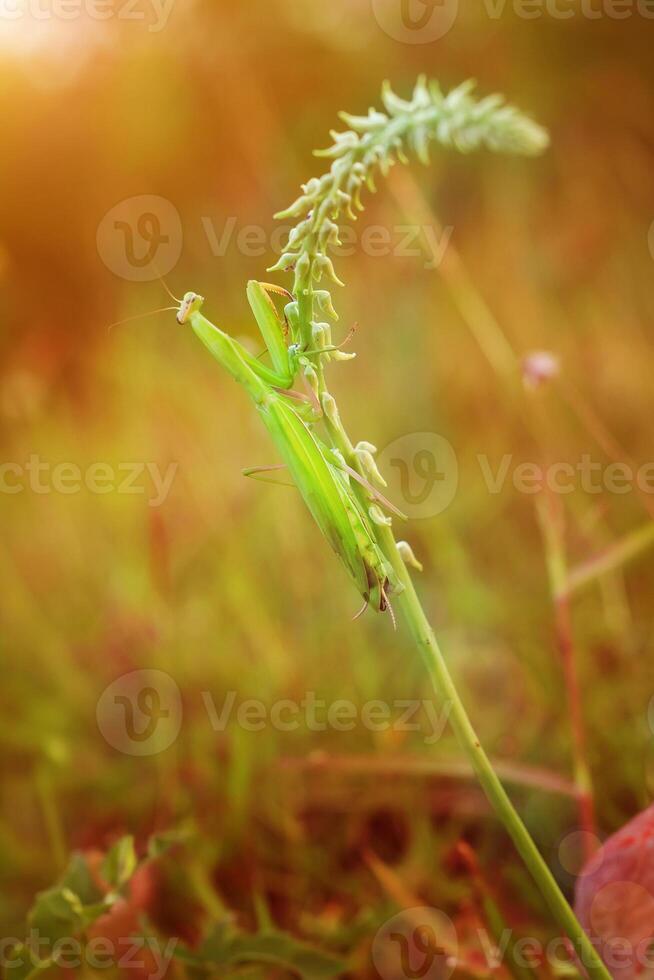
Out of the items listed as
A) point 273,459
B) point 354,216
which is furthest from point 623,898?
point 273,459

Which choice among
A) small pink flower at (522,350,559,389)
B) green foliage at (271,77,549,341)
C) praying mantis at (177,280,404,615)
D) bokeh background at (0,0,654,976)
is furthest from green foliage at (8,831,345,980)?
small pink flower at (522,350,559,389)

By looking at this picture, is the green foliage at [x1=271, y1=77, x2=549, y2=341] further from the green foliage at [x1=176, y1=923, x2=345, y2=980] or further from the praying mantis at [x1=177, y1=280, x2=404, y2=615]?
the green foliage at [x1=176, y1=923, x2=345, y2=980]

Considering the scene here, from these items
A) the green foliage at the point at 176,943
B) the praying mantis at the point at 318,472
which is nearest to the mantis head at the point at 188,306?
the praying mantis at the point at 318,472

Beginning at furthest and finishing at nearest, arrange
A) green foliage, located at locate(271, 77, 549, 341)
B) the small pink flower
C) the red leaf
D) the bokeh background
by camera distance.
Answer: the bokeh background → the small pink flower → the red leaf → green foliage, located at locate(271, 77, 549, 341)

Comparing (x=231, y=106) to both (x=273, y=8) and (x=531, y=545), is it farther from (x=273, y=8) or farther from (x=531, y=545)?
(x=531, y=545)

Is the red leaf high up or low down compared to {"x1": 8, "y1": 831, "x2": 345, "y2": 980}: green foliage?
down

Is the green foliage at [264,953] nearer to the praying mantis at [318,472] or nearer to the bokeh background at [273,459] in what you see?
the bokeh background at [273,459]
